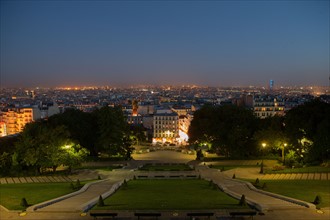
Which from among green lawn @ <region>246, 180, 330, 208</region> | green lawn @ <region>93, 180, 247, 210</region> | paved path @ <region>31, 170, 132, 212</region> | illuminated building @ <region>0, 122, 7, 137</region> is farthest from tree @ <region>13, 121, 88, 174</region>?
illuminated building @ <region>0, 122, 7, 137</region>

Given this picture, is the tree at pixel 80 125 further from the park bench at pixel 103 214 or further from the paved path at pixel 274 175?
the park bench at pixel 103 214

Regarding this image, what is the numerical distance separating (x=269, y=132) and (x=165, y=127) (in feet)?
282

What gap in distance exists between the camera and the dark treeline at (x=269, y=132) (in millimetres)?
53094

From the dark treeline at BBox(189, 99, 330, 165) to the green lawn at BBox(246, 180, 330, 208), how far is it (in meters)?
13.0

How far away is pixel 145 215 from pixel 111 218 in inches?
87.3

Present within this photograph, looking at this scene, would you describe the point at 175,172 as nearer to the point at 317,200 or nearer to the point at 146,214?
the point at 317,200

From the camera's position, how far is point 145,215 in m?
24.6

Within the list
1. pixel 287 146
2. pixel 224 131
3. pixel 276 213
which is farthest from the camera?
pixel 224 131

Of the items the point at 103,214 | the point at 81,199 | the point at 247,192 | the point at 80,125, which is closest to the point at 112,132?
the point at 80,125

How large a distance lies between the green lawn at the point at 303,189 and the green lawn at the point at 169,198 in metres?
5.09

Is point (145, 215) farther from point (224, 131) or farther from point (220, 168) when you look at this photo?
point (224, 131)

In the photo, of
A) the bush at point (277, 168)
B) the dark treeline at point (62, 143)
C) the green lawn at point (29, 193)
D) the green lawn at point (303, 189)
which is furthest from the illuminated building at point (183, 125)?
the green lawn at point (29, 193)

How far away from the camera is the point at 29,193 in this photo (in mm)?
34562

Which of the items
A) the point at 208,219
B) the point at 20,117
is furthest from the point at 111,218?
the point at 20,117
